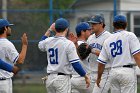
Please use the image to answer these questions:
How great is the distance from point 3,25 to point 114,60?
2.03 meters

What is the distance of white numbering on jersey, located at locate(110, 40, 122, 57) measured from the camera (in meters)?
10.6

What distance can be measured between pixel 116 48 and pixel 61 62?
0.99 metres

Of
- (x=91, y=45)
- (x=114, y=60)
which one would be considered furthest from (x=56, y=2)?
(x=114, y=60)

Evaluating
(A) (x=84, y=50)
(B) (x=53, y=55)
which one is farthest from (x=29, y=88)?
(B) (x=53, y=55)

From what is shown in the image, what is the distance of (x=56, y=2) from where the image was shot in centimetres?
2156

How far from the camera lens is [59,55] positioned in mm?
10797

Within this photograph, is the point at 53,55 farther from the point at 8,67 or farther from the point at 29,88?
the point at 29,88

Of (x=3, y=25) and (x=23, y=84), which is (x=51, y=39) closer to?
(x=3, y=25)

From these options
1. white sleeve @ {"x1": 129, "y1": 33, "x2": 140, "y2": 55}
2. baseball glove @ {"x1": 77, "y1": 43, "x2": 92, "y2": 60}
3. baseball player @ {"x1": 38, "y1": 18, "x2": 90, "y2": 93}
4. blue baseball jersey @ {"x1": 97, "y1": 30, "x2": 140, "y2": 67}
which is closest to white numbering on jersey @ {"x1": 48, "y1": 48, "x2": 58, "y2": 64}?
baseball player @ {"x1": 38, "y1": 18, "x2": 90, "y2": 93}

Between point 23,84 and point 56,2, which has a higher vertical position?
point 56,2

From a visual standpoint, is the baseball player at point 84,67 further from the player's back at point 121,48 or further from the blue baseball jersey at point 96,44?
the player's back at point 121,48

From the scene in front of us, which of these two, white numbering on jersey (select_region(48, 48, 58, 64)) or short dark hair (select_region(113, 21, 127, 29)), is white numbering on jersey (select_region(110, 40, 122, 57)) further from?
white numbering on jersey (select_region(48, 48, 58, 64))

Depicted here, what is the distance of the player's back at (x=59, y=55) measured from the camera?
10781 millimetres

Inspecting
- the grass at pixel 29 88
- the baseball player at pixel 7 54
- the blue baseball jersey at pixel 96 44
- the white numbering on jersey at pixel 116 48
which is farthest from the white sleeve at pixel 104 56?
the grass at pixel 29 88
